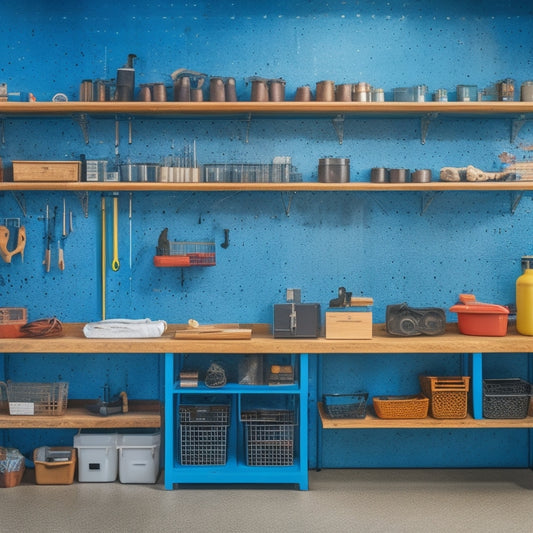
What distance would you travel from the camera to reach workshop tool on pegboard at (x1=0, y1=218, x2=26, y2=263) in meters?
4.67

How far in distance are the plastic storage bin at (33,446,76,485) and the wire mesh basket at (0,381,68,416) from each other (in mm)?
258

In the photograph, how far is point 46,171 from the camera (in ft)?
14.6

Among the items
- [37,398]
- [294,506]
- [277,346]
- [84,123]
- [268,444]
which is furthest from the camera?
[84,123]

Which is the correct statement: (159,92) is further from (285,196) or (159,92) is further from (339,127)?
(339,127)

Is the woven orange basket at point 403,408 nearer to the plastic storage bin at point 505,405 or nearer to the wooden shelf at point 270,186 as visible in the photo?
the plastic storage bin at point 505,405

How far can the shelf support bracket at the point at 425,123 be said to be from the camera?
15.1 feet

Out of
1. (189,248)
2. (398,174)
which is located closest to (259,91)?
(398,174)

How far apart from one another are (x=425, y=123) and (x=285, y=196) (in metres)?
1.05

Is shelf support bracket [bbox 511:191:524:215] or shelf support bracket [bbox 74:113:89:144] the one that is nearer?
shelf support bracket [bbox 74:113:89:144]

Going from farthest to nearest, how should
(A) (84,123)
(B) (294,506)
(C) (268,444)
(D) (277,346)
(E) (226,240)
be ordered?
(E) (226,240)
(A) (84,123)
(C) (268,444)
(D) (277,346)
(B) (294,506)

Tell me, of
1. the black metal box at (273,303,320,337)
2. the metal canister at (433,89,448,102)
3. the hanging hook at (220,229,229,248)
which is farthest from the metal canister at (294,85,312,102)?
the black metal box at (273,303,320,337)

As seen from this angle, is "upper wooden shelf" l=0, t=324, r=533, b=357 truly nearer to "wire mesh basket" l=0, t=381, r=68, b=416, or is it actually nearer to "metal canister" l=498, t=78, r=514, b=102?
"wire mesh basket" l=0, t=381, r=68, b=416

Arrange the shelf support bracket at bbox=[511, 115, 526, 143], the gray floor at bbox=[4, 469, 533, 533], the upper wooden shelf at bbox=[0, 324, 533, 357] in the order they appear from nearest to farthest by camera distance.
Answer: the gray floor at bbox=[4, 469, 533, 533] < the upper wooden shelf at bbox=[0, 324, 533, 357] < the shelf support bracket at bbox=[511, 115, 526, 143]

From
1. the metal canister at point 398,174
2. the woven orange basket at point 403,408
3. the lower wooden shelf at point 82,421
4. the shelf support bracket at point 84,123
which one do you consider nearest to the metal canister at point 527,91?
the metal canister at point 398,174
